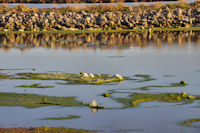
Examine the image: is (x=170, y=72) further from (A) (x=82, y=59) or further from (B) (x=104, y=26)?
(B) (x=104, y=26)

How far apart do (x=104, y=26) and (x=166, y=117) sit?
1062 inches

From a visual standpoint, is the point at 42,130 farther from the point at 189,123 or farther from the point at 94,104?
the point at 189,123

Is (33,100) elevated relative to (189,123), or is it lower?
lower

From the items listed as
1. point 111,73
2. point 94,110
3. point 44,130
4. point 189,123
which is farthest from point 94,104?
point 111,73

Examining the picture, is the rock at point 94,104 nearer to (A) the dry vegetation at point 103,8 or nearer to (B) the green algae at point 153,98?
(B) the green algae at point 153,98

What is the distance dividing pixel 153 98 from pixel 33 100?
2.30 meters

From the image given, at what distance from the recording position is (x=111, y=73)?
41.6 feet

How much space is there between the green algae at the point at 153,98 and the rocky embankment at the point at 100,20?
24149 millimetres

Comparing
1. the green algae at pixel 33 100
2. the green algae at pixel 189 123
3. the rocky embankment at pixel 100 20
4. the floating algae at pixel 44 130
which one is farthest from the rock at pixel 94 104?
the rocky embankment at pixel 100 20

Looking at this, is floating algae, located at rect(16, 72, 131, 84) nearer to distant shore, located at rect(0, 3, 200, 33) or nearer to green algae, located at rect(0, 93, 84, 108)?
green algae, located at rect(0, 93, 84, 108)

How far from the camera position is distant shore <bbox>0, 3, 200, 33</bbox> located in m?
34.2

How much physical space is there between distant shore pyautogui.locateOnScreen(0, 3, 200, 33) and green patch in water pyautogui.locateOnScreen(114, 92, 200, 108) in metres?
23.2

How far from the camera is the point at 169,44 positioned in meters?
21.4

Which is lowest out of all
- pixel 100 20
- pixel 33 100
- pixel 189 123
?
pixel 100 20
